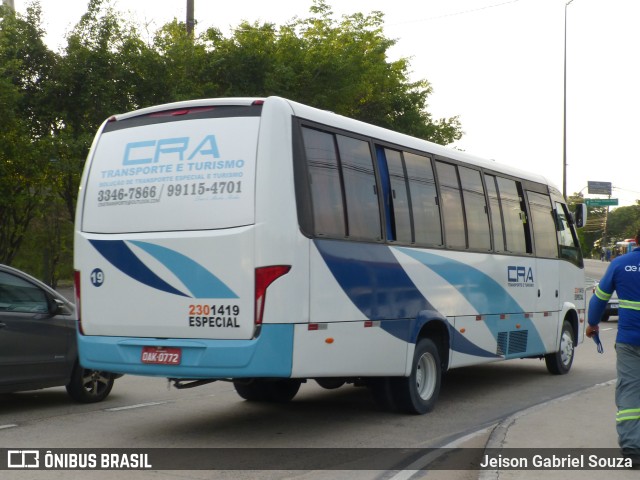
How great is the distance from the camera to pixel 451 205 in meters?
10.9

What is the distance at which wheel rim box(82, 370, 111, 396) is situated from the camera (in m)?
10.5

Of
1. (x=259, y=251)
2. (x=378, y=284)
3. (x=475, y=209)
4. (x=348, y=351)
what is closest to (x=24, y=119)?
(x=475, y=209)

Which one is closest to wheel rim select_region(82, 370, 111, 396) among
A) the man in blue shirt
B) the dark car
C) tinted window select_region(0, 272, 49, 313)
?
the dark car

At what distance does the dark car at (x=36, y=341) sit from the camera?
9.43 m

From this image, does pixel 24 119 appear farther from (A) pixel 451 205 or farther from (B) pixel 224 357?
(B) pixel 224 357

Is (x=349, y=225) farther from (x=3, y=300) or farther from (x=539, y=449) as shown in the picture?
(x=3, y=300)

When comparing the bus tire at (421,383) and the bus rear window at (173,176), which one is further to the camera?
the bus tire at (421,383)

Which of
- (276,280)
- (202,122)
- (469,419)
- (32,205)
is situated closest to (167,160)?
(202,122)

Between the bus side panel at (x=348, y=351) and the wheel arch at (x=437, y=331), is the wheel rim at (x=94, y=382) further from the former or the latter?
the wheel arch at (x=437, y=331)

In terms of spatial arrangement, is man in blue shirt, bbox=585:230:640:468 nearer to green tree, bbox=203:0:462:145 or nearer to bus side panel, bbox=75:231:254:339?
bus side panel, bbox=75:231:254:339

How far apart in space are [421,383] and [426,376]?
14cm

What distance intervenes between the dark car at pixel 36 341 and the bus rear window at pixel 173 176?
1672 mm

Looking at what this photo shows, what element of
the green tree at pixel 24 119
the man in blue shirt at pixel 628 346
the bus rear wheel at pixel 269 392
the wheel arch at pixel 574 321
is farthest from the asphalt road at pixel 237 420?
the green tree at pixel 24 119

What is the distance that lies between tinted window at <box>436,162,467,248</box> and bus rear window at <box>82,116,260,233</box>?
3.53m
